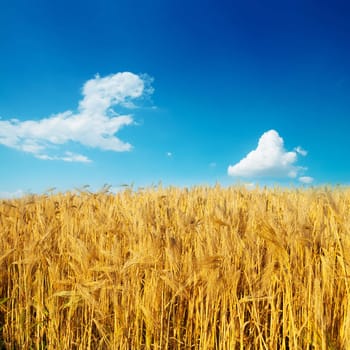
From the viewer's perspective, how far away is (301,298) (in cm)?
210

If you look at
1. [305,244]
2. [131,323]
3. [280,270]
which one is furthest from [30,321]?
[305,244]

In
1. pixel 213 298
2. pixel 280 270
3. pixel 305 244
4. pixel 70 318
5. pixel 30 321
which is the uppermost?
pixel 305 244

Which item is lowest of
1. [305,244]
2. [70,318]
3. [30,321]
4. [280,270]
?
[30,321]

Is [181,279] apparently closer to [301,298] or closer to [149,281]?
[149,281]

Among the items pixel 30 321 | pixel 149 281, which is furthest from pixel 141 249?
pixel 30 321

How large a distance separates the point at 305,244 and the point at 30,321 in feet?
7.16

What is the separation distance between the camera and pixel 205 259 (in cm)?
195

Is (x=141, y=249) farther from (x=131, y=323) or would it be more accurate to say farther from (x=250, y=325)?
(x=250, y=325)

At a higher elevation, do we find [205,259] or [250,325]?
[205,259]

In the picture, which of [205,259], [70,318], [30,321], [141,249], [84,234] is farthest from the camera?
[84,234]

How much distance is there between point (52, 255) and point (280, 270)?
6.10 feet

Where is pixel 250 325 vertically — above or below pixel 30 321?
above

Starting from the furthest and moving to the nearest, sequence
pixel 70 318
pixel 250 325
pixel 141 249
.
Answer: pixel 141 249 → pixel 70 318 → pixel 250 325

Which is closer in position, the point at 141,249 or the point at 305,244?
the point at 305,244
